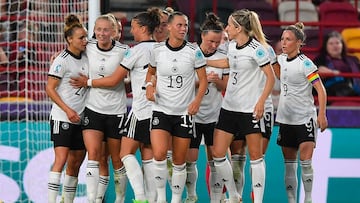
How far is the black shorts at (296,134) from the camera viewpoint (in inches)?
478

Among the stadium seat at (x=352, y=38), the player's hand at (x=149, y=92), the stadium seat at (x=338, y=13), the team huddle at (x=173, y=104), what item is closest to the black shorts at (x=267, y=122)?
the team huddle at (x=173, y=104)

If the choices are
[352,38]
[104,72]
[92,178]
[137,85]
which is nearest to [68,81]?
[104,72]

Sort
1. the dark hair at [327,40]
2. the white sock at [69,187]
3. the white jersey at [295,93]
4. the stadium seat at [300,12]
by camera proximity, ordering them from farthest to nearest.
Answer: the stadium seat at [300,12]
the dark hair at [327,40]
the white sock at [69,187]
the white jersey at [295,93]

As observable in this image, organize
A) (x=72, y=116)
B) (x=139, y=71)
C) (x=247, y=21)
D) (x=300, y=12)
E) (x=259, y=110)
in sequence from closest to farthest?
(x=259, y=110) → (x=247, y=21) → (x=72, y=116) → (x=139, y=71) → (x=300, y=12)

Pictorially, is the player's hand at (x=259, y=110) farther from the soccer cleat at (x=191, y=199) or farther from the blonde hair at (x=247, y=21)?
the soccer cleat at (x=191, y=199)

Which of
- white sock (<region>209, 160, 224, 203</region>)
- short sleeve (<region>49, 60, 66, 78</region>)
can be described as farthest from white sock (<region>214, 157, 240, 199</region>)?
short sleeve (<region>49, 60, 66, 78</region>)

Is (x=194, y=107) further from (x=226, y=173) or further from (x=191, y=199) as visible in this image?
(x=191, y=199)

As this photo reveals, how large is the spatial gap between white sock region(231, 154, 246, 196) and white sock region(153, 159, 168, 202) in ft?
3.28

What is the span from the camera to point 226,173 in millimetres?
11969

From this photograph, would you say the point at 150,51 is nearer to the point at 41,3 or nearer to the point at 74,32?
the point at 74,32

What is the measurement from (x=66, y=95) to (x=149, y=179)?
3.68ft

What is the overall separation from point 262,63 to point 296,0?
3489mm

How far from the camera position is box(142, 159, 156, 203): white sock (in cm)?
1197

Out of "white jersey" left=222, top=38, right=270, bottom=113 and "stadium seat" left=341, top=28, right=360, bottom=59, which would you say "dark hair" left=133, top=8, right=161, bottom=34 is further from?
"stadium seat" left=341, top=28, right=360, bottom=59
